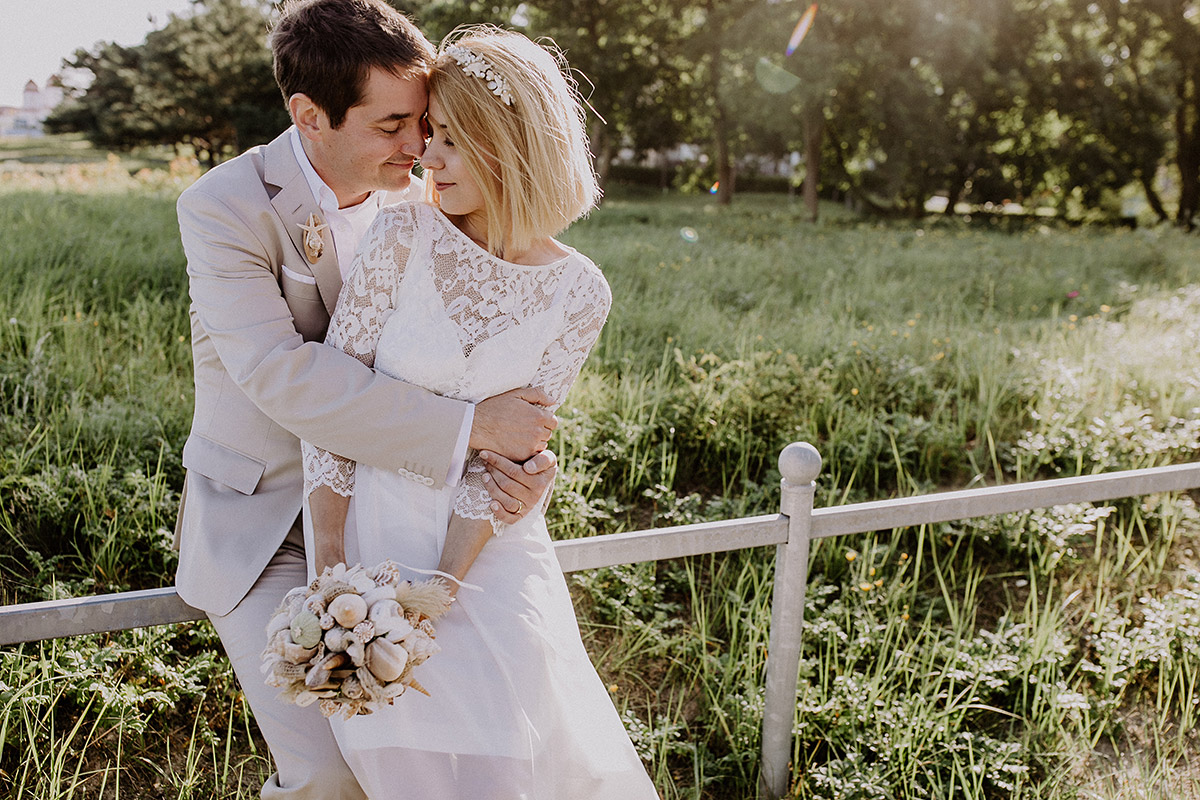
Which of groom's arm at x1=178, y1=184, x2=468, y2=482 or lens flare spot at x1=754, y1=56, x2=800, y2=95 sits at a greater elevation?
lens flare spot at x1=754, y1=56, x2=800, y2=95

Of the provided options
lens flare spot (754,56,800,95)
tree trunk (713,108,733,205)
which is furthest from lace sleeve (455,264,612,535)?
tree trunk (713,108,733,205)

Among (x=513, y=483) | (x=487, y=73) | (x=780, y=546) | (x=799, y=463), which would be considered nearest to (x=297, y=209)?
(x=487, y=73)

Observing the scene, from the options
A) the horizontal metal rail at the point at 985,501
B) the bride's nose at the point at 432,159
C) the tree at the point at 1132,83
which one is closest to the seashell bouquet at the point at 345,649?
the bride's nose at the point at 432,159

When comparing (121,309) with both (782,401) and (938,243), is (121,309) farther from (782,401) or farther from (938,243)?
(938,243)

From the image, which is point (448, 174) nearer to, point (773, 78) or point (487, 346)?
point (487, 346)

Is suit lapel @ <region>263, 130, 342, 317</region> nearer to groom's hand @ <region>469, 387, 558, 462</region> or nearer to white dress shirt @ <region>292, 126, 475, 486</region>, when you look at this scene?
white dress shirt @ <region>292, 126, 475, 486</region>

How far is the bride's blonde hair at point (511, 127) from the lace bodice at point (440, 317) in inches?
4.2

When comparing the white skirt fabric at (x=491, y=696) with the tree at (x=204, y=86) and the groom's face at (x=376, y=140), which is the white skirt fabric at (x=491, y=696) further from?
the tree at (x=204, y=86)

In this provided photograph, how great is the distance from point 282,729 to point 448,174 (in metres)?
1.25

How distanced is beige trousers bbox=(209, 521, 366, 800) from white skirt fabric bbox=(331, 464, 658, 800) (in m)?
0.12

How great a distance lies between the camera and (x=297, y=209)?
2098mm

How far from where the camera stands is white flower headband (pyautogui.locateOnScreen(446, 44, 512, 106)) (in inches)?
74.3

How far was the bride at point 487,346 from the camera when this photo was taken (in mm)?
1816

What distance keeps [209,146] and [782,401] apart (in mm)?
30901
